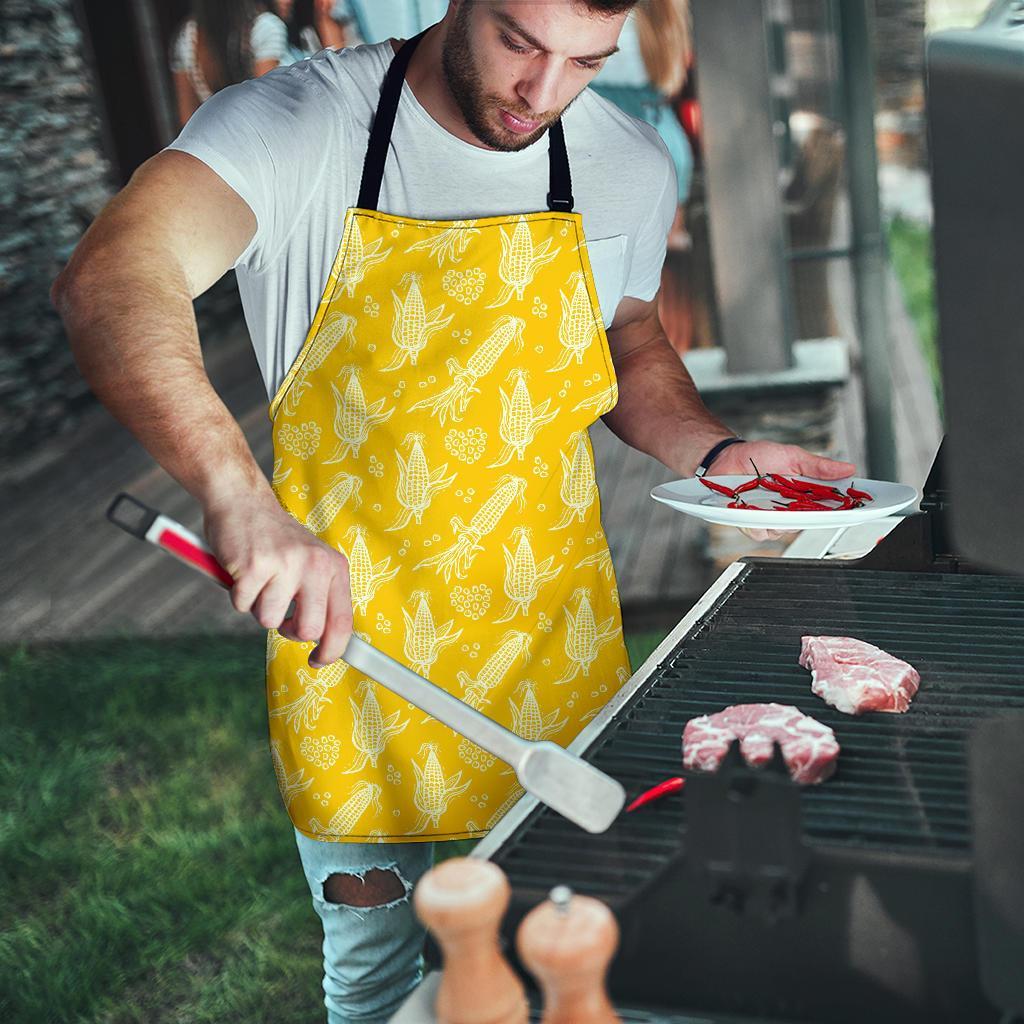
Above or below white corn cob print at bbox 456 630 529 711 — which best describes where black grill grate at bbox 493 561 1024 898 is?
above

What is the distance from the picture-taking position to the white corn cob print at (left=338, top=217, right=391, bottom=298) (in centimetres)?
184

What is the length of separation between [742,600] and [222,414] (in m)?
0.73

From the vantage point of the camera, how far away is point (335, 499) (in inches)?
73.2

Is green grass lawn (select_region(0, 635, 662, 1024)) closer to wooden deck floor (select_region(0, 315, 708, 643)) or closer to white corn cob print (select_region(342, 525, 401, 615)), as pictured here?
wooden deck floor (select_region(0, 315, 708, 643))

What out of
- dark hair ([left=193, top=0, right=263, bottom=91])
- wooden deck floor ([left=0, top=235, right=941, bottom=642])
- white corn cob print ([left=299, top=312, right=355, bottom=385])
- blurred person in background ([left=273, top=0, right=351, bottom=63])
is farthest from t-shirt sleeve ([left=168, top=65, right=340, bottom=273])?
dark hair ([left=193, top=0, right=263, bottom=91])

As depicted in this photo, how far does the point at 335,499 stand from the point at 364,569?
0.11 meters

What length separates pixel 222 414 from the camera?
4.88 ft

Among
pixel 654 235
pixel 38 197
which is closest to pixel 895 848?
pixel 654 235

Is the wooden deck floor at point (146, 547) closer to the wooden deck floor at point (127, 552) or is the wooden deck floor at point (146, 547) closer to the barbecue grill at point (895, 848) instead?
the wooden deck floor at point (127, 552)

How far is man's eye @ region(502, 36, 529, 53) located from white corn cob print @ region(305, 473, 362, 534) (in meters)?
0.62

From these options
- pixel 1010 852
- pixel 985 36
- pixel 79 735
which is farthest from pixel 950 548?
pixel 79 735

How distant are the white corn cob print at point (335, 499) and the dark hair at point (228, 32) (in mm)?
5178

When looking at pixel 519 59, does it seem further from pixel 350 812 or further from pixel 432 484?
pixel 350 812

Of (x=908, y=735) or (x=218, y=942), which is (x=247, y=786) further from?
(x=908, y=735)
